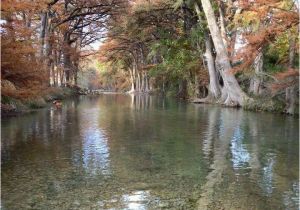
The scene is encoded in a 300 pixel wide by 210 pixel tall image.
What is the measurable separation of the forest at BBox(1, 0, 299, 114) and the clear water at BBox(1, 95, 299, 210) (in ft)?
Answer: 11.0

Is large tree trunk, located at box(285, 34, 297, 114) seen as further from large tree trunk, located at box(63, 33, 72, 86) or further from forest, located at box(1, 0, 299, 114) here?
large tree trunk, located at box(63, 33, 72, 86)

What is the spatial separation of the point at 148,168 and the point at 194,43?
23012 millimetres

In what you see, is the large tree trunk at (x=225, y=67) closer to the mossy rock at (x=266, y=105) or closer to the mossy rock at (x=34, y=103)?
the mossy rock at (x=266, y=105)

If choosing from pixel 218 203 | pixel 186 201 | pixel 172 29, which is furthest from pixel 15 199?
pixel 172 29

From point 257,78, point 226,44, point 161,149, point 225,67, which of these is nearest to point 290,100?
point 257,78

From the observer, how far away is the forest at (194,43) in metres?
12.6

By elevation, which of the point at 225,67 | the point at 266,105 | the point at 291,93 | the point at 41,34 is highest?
the point at 41,34

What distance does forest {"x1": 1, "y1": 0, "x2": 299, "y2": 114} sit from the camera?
1261cm

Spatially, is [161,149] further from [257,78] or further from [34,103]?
[257,78]

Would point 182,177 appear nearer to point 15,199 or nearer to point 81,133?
point 15,199

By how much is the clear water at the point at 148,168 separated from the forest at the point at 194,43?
3356mm

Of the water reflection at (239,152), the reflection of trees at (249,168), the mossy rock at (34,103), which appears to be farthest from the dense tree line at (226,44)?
the mossy rock at (34,103)

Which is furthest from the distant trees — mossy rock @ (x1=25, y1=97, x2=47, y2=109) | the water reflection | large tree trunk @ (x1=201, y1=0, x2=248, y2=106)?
large tree trunk @ (x1=201, y1=0, x2=248, y2=106)

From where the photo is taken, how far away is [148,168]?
21.3 feet
